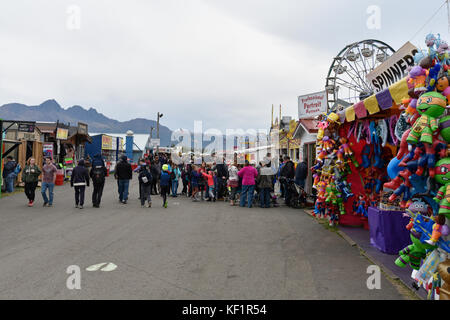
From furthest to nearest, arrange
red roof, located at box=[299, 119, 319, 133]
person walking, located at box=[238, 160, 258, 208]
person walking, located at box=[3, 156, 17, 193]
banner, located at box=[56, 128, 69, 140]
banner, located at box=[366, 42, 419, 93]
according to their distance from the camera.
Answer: banner, located at box=[56, 128, 69, 140] → person walking, located at box=[3, 156, 17, 193] → red roof, located at box=[299, 119, 319, 133] → person walking, located at box=[238, 160, 258, 208] → banner, located at box=[366, 42, 419, 93]

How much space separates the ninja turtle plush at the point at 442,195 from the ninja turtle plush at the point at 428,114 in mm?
268

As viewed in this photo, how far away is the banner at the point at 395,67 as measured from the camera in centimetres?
646

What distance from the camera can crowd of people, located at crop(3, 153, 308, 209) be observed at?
11.8 m

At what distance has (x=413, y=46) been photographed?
Result: 638cm

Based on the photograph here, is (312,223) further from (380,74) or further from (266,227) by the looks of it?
(380,74)

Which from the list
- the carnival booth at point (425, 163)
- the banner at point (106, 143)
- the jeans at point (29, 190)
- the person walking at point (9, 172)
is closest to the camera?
the carnival booth at point (425, 163)

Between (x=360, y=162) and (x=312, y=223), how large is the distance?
228 centimetres

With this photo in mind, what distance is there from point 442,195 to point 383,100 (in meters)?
1.91

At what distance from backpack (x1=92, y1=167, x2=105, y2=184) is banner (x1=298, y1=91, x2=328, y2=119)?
878 centimetres

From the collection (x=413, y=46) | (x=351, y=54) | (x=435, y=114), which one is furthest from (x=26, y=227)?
(x=351, y=54)

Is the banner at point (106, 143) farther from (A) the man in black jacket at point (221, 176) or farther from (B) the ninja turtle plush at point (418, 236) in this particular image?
(B) the ninja turtle plush at point (418, 236)

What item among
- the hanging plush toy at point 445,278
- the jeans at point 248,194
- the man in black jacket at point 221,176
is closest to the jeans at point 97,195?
the man in black jacket at point 221,176

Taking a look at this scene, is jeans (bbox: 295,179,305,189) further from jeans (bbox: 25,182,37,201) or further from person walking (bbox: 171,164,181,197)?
jeans (bbox: 25,182,37,201)

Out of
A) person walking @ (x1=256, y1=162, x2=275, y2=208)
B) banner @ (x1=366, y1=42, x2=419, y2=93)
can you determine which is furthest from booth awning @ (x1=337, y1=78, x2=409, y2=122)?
person walking @ (x1=256, y1=162, x2=275, y2=208)
